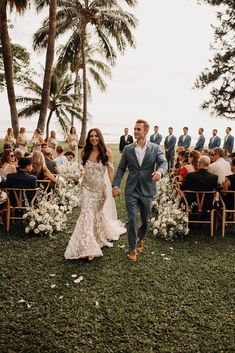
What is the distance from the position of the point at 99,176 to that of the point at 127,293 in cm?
205

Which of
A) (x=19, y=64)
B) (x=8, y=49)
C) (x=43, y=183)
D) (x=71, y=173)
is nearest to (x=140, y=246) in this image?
(x=43, y=183)

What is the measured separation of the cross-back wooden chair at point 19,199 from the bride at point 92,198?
4.76 ft

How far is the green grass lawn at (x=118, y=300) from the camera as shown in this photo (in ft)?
11.6

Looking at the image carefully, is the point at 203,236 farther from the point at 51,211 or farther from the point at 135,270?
the point at 51,211

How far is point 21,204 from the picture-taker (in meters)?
7.08

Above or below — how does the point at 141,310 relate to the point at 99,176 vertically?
below

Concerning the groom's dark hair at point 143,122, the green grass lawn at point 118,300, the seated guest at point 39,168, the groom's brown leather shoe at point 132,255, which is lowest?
the green grass lawn at point 118,300

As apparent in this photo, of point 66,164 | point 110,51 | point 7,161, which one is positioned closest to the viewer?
point 7,161

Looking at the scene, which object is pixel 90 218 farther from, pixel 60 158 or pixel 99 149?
pixel 60 158

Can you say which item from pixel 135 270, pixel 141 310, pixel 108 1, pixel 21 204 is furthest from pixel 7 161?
pixel 108 1

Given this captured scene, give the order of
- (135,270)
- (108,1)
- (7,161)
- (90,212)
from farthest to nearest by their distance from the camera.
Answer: (108,1)
(7,161)
(90,212)
(135,270)

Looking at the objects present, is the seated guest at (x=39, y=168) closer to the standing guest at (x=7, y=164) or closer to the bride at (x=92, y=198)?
the standing guest at (x=7, y=164)

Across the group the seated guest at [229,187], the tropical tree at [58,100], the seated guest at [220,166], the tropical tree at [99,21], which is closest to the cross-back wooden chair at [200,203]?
the seated guest at [229,187]

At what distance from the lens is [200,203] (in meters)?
7.08
